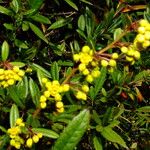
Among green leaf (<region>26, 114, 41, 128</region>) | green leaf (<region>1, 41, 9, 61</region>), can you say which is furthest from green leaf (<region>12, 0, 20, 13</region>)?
green leaf (<region>26, 114, 41, 128</region>)

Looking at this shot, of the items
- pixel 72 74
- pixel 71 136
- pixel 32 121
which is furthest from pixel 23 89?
pixel 71 136

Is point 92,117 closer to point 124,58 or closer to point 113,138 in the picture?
point 113,138

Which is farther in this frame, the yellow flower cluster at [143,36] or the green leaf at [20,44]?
the green leaf at [20,44]

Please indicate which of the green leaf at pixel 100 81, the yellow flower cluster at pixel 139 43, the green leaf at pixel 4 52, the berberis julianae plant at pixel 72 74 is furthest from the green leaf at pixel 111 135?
the green leaf at pixel 4 52

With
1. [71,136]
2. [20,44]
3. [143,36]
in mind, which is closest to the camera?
[71,136]

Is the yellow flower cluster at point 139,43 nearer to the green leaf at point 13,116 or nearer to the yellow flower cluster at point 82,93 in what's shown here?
the yellow flower cluster at point 82,93

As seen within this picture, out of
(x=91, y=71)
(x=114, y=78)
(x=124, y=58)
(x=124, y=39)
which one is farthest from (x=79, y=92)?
(x=124, y=39)

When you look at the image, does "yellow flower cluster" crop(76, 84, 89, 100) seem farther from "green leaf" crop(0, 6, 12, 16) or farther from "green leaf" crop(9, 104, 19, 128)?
"green leaf" crop(0, 6, 12, 16)

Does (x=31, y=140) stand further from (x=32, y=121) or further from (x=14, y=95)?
(x=14, y=95)
